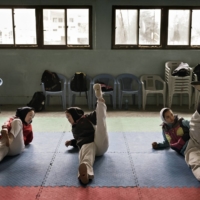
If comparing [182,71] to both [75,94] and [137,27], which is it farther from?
[75,94]

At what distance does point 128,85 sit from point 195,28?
6.44 feet

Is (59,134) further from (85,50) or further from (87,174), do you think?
(85,50)

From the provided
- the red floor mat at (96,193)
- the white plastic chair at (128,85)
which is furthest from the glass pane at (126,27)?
the red floor mat at (96,193)

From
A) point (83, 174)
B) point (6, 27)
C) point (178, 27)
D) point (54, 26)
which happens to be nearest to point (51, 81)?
point (54, 26)

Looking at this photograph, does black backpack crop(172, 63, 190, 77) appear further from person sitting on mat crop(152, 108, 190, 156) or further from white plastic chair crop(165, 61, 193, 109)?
person sitting on mat crop(152, 108, 190, 156)

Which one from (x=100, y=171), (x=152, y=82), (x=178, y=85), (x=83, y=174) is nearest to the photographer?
(x=83, y=174)

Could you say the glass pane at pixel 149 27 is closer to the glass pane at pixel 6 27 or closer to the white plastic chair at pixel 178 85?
the white plastic chair at pixel 178 85

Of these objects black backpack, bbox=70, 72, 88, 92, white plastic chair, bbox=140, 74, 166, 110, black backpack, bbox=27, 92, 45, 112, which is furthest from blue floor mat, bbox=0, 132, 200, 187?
white plastic chair, bbox=140, 74, 166, 110

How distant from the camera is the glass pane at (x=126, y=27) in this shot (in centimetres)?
709

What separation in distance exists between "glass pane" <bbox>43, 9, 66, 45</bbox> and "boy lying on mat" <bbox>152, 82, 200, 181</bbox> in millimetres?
3843

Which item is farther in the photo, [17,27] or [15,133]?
[17,27]

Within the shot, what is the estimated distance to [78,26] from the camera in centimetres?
717

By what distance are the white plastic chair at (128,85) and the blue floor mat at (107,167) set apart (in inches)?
93.2

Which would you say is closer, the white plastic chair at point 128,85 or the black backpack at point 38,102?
the black backpack at point 38,102
